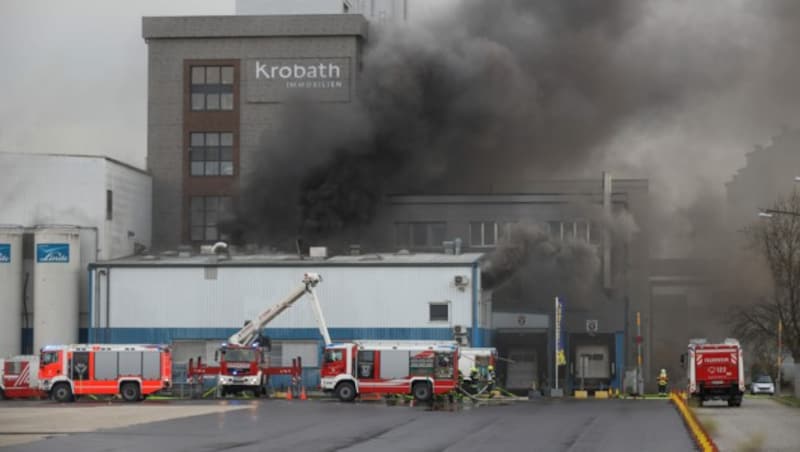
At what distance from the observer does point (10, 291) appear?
262 feet

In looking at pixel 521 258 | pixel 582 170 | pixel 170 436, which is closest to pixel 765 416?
pixel 170 436

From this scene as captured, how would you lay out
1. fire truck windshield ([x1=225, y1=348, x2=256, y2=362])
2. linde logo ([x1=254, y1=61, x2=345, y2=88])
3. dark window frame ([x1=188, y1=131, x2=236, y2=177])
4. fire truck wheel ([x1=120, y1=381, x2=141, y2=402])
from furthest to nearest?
1. dark window frame ([x1=188, y1=131, x2=236, y2=177])
2. linde logo ([x1=254, y1=61, x2=345, y2=88])
3. fire truck windshield ([x1=225, y1=348, x2=256, y2=362])
4. fire truck wheel ([x1=120, y1=381, x2=141, y2=402])

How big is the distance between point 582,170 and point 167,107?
29211 mm

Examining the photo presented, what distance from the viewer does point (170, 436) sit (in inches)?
1523

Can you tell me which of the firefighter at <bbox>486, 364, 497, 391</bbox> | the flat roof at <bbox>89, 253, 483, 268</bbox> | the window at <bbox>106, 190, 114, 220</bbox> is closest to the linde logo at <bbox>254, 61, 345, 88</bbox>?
the window at <bbox>106, 190, 114, 220</bbox>

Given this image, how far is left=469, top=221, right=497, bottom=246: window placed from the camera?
94.6 m

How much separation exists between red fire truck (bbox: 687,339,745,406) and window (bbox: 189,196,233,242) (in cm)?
4080

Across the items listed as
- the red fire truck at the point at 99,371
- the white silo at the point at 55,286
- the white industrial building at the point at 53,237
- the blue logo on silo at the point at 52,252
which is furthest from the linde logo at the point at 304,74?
the red fire truck at the point at 99,371

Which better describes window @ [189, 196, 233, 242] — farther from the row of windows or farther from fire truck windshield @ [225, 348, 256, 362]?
fire truck windshield @ [225, 348, 256, 362]

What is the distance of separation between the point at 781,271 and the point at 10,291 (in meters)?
45.4

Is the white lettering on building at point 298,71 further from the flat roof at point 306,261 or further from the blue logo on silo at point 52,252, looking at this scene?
the blue logo on silo at point 52,252

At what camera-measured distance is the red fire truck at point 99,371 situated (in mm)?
66812

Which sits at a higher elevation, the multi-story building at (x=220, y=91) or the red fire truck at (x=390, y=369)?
the multi-story building at (x=220, y=91)

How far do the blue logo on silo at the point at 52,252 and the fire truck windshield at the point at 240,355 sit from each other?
15.4 metres
